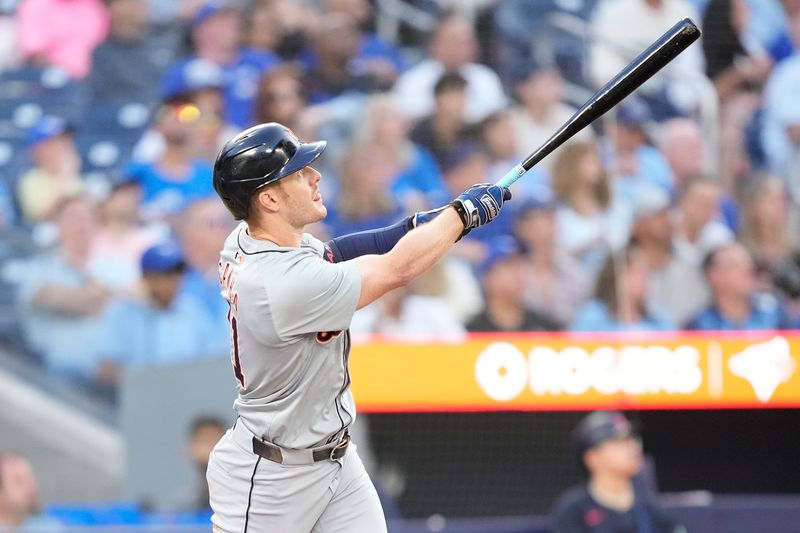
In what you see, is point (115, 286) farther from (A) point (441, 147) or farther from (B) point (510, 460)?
(B) point (510, 460)

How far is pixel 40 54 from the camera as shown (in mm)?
7020

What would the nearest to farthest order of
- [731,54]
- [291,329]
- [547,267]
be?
[291,329] < [547,267] < [731,54]

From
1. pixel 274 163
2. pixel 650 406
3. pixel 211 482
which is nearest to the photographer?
pixel 274 163

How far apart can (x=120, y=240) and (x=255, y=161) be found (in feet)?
12.1

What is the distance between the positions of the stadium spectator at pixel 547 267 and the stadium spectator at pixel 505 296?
0.14 feet

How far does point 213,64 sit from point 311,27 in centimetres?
62

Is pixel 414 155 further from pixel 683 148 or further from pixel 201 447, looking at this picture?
pixel 201 447

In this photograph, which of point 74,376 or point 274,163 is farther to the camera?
point 74,376

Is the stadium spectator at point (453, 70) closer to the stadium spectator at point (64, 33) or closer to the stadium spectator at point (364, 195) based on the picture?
the stadium spectator at point (364, 195)

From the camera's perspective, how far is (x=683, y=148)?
684 cm

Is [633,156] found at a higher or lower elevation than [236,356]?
higher

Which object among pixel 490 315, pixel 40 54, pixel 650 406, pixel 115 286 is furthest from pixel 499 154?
pixel 40 54

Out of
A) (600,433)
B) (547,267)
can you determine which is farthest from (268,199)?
(547,267)

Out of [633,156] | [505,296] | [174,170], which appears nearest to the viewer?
[505,296]
